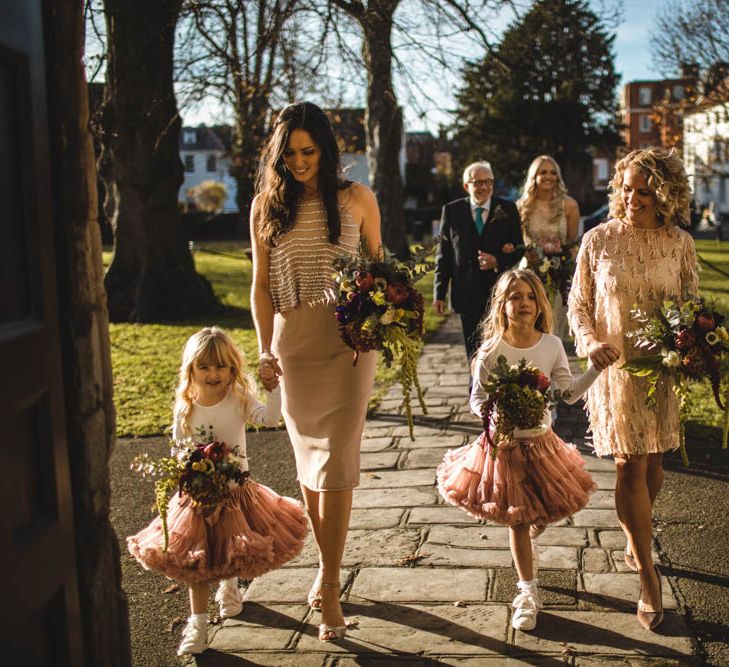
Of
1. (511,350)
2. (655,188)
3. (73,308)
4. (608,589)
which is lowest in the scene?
(608,589)

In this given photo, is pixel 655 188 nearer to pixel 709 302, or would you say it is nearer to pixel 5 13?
pixel 709 302

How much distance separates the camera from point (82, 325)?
9.87ft

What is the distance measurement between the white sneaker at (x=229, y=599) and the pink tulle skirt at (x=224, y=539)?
0.34 meters

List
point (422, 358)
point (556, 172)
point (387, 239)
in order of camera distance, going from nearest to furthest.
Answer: point (556, 172), point (422, 358), point (387, 239)

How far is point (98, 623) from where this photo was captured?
307 cm

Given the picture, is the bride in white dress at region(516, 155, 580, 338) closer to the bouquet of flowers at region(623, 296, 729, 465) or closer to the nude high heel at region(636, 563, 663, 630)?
the bouquet of flowers at region(623, 296, 729, 465)

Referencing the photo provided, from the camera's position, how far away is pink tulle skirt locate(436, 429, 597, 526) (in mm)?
4422

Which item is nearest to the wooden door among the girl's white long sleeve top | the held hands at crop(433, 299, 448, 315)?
the girl's white long sleeve top

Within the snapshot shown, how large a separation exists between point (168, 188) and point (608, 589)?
1414 cm

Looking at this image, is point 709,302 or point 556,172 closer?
point 709,302

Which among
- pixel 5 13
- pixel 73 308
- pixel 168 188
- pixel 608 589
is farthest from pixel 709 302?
pixel 168 188

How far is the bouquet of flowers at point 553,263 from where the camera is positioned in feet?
27.9

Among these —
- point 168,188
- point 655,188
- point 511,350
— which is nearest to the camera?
point 655,188

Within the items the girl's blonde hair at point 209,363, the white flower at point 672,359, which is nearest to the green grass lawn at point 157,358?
the girl's blonde hair at point 209,363
